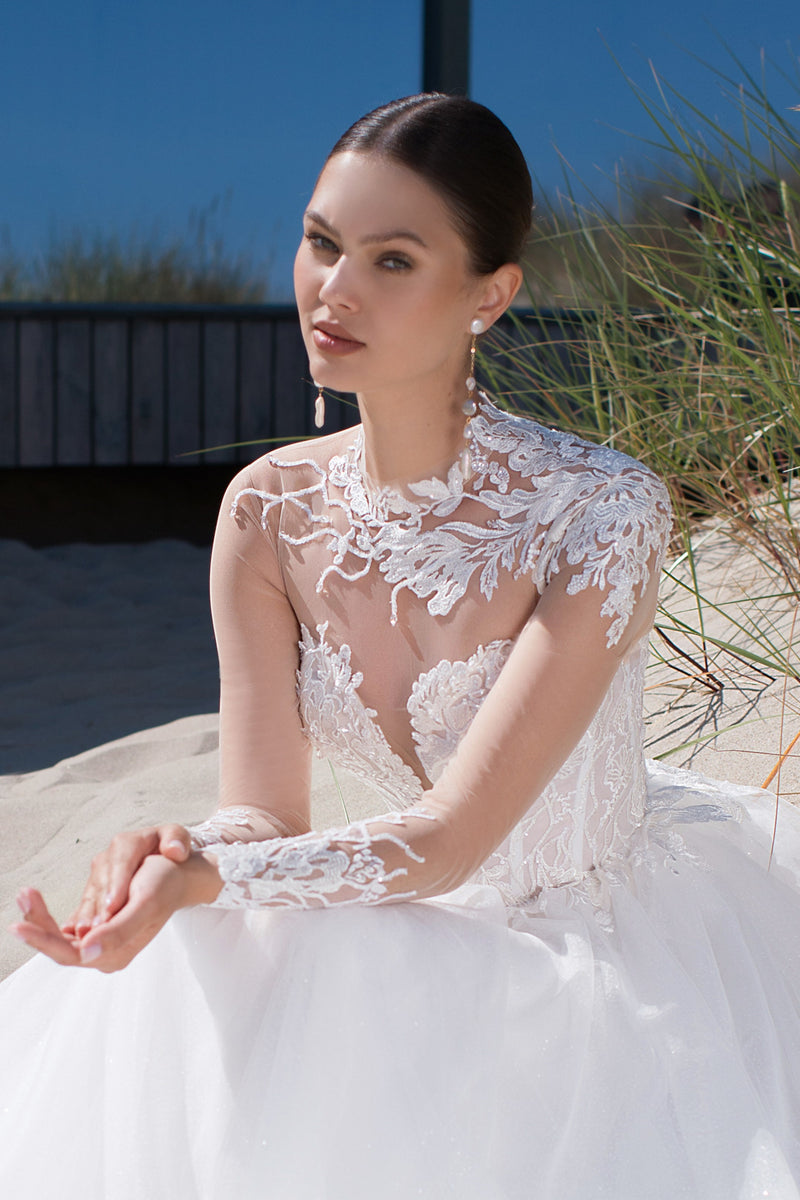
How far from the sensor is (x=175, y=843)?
126cm

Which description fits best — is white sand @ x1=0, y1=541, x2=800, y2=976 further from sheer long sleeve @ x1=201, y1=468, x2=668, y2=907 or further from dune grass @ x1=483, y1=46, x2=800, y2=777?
sheer long sleeve @ x1=201, y1=468, x2=668, y2=907

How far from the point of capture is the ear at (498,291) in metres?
1.52

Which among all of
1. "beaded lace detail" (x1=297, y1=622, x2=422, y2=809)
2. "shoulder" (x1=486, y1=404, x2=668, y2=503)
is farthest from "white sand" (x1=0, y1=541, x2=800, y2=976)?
"beaded lace detail" (x1=297, y1=622, x2=422, y2=809)

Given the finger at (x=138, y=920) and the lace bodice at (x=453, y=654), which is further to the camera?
the lace bodice at (x=453, y=654)

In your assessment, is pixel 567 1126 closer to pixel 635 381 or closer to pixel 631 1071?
pixel 631 1071

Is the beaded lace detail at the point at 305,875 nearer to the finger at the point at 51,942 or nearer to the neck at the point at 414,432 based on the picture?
the finger at the point at 51,942

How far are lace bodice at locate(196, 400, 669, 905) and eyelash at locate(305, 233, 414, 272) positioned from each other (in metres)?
0.25

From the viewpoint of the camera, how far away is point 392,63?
6.66 metres

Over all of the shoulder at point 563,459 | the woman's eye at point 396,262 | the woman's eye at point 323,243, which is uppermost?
the woman's eye at point 323,243

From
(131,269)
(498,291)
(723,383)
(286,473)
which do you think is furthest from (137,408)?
(498,291)

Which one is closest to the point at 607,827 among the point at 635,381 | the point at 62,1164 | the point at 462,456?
the point at 462,456

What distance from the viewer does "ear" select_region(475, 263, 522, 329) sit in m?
1.52

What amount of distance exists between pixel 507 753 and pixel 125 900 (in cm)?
44

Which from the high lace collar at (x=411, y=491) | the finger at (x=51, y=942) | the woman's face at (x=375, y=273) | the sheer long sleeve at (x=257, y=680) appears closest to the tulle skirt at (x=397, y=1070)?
the finger at (x=51, y=942)
